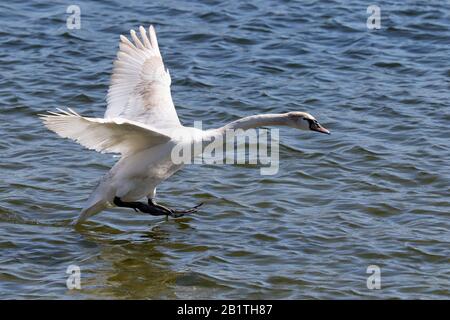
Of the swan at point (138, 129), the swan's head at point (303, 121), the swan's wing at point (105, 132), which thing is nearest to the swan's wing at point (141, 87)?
the swan at point (138, 129)

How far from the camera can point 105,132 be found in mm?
9656

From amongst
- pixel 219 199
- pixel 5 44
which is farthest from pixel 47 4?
pixel 219 199

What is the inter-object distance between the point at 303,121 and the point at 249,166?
6.34 feet

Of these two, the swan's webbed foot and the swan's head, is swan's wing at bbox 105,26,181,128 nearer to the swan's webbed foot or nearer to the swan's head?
the swan's webbed foot

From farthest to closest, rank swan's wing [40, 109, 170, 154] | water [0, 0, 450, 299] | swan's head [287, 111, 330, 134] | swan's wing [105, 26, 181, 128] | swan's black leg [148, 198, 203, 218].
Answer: swan's wing [105, 26, 181, 128]
swan's black leg [148, 198, 203, 218]
swan's head [287, 111, 330, 134]
water [0, 0, 450, 299]
swan's wing [40, 109, 170, 154]

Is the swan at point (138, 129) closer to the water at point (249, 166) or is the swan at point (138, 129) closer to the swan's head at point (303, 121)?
the swan's head at point (303, 121)

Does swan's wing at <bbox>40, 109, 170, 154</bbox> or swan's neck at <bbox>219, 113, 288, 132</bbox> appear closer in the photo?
swan's wing at <bbox>40, 109, 170, 154</bbox>

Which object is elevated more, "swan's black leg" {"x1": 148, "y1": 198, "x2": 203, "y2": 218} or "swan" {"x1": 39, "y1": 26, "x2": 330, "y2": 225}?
"swan" {"x1": 39, "y1": 26, "x2": 330, "y2": 225}

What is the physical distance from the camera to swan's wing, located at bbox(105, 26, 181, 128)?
36.0 ft

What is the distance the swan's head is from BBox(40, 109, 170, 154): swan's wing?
122 centimetres

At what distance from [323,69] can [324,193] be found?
4.17 meters

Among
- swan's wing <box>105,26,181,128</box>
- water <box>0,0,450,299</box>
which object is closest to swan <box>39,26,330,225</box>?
swan's wing <box>105,26,181,128</box>

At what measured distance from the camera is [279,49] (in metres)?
16.0
